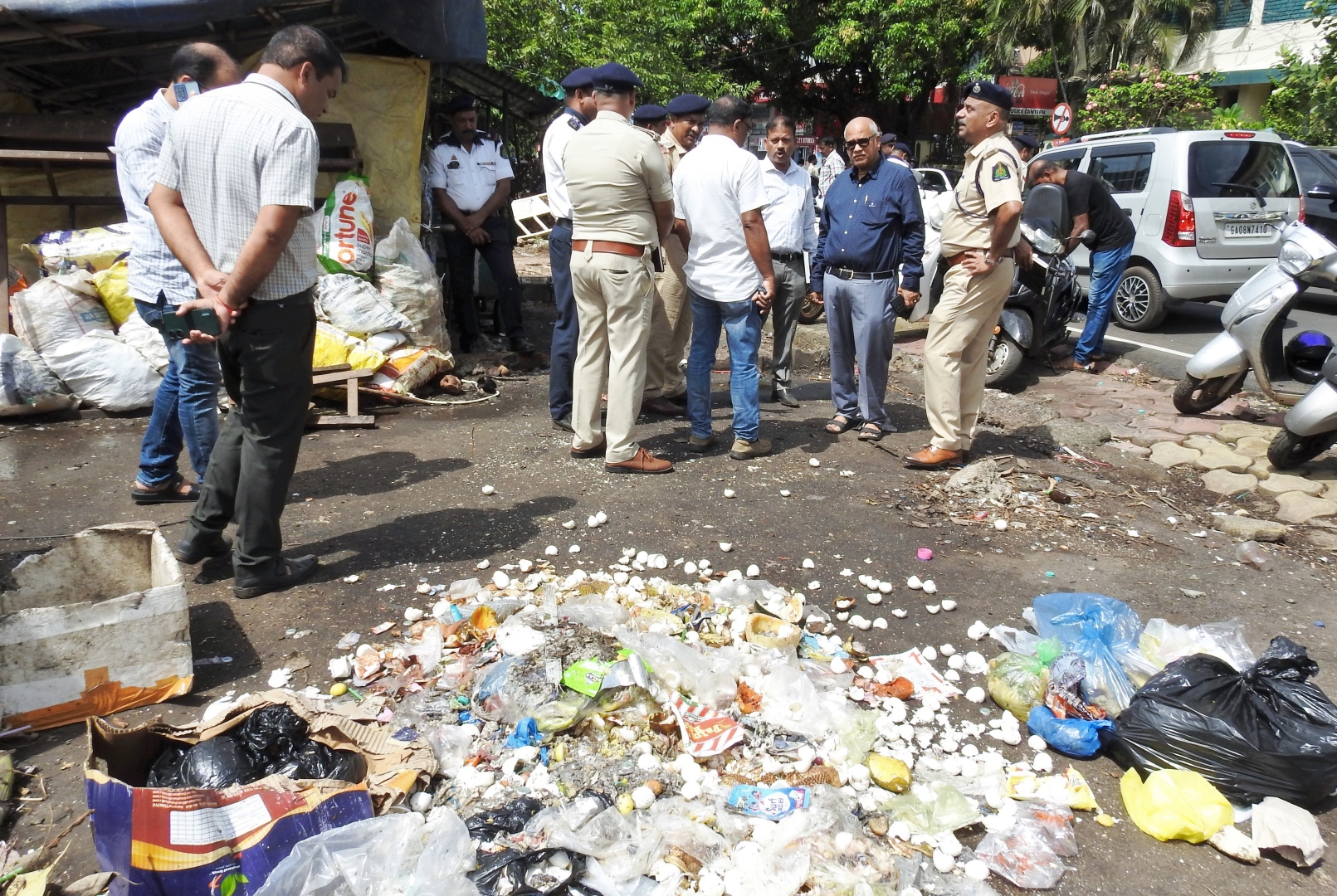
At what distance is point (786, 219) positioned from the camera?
6062 millimetres

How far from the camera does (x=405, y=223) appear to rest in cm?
692

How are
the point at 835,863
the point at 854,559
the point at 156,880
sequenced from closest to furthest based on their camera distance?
1. the point at 156,880
2. the point at 835,863
3. the point at 854,559

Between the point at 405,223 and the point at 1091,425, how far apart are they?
519 cm

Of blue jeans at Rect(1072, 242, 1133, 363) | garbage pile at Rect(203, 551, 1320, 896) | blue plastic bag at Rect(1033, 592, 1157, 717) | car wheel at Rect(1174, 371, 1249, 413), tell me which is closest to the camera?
garbage pile at Rect(203, 551, 1320, 896)

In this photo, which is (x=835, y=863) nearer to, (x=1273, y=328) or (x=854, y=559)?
(x=854, y=559)

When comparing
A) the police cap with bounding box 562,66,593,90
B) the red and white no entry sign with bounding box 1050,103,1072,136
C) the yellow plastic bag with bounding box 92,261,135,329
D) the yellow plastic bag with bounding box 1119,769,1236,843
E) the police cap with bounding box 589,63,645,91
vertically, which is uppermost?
the red and white no entry sign with bounding box 1050,103,1072,136

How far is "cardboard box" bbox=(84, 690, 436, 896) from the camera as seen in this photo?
2047mm

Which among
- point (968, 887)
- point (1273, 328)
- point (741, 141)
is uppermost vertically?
point (741, 141)

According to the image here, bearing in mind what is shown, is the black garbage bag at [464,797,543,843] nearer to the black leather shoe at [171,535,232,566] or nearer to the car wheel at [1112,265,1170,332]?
the black leather shoe at [171,535,232,566]

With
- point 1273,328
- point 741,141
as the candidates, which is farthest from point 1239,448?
point 741,141

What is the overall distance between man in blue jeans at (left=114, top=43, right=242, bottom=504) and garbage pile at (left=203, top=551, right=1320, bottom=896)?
5.08 ft

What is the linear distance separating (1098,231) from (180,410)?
6.97 m

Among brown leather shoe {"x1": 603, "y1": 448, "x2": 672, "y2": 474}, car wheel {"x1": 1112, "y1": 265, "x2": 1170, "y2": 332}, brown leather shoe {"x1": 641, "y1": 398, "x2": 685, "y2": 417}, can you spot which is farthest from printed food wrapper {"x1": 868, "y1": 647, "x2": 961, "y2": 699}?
car wheel {"x1": 1112, "y1": 265, "x2": 1170, "y2": 332}

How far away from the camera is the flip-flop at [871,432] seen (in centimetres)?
574
